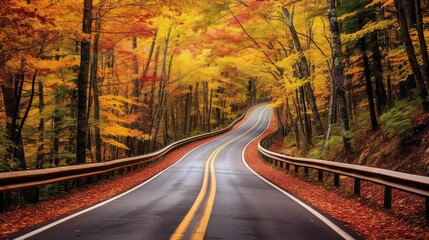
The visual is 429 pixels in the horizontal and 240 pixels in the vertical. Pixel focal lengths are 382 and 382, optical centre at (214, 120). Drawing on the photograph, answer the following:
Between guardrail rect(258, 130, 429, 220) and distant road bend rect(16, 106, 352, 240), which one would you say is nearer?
distant road bend rect(16, 106, 352, 240)

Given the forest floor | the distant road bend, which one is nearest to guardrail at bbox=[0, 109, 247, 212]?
the forest floor

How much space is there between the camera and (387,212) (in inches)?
349

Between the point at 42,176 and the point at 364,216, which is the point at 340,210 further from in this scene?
the point at 42,176

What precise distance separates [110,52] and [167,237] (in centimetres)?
2157

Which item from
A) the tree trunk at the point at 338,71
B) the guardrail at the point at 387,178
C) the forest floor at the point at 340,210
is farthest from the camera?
the tree trunk at the point at 338,71

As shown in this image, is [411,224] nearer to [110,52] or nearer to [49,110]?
[49,110]

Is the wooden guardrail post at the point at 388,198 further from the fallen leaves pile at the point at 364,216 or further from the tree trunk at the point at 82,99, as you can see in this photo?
the tree trunk at the point at 82,99

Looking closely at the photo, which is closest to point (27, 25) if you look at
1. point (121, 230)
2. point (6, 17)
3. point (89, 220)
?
point (6, 17)

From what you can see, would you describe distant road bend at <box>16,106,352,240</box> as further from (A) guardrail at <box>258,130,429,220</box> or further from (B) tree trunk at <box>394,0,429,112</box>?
(B) tree trunk at <box>394,0,429,112</box>

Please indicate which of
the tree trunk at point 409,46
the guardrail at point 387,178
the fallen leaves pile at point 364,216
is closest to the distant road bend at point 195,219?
the fallen leaves pile at point 364,216

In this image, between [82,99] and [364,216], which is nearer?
[364,216]

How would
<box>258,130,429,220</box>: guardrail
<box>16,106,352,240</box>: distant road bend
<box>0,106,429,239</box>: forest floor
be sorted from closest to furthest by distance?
<box>16,106,352,240</box>: distant road bend < <box>0,106,429,239</box>: forest floor < <box>258,130,429,220</box>: guardrail

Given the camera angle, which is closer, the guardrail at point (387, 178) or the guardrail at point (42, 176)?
the guardrail at point (387, 178)

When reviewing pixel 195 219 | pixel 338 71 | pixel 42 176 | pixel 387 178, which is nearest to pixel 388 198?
pixel 387 178
